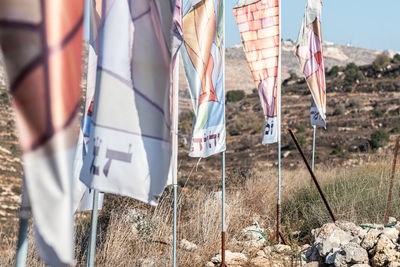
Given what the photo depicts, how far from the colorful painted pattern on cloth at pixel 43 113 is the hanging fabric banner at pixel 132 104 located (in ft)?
3.21

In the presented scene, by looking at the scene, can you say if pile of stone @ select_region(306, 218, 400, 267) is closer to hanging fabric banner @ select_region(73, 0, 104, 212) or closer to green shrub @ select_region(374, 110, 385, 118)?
hanging fabric banner @ select_region(73, 0, 104, 212)

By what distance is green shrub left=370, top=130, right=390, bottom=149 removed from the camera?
24578 millimetres

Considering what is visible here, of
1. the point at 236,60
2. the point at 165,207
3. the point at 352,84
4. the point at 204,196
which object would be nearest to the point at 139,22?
the point at 165,207

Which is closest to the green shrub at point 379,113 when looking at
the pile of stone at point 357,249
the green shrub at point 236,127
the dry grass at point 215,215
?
the green shrub at point 236,127

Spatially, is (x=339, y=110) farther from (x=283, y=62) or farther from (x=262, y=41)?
(x=283, y=62)

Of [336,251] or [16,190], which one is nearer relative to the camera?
[336,251]

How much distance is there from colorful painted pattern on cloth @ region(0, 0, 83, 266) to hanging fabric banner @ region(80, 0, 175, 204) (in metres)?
0.98

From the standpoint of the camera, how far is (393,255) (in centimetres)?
549

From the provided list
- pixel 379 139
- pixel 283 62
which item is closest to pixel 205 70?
pixel 379 139

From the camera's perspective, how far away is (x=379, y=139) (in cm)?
2475

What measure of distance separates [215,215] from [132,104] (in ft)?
15.3

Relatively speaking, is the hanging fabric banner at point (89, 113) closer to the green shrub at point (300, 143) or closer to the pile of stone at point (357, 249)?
the pile of stone at point (357, 249)

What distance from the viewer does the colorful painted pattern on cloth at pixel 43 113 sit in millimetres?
1936

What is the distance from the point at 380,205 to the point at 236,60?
88665 millimetres
